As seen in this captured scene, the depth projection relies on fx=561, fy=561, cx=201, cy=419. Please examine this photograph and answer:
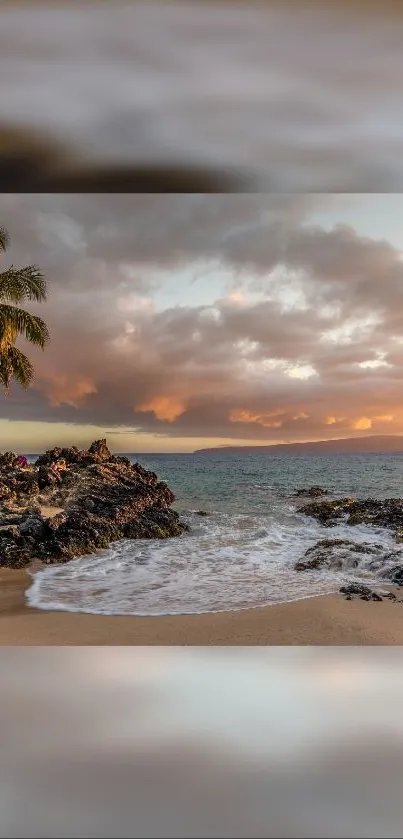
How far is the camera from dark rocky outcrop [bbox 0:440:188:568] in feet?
18.0

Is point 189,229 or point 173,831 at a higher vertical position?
point 189,229

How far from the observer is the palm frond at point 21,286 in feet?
16.6

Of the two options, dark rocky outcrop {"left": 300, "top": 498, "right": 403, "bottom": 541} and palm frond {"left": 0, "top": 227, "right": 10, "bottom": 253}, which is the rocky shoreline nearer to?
dark rocky outcrop {"left": 300, "top": 498, "right": 403, "bottom": 541}

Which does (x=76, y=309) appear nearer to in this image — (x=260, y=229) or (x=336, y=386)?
(x=260, y=229)

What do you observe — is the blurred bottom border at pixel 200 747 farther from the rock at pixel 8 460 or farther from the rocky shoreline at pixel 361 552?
the rock at pixel 8 460

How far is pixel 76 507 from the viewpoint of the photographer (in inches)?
277

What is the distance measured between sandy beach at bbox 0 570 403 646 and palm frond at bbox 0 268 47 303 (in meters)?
2.68

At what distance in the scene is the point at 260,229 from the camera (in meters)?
6.99

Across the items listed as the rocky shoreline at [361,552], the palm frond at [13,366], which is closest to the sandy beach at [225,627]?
the rocky shoreline at [361,552]

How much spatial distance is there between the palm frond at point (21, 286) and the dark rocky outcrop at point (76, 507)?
89.4 inches

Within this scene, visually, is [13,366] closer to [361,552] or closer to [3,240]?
[3,240]
